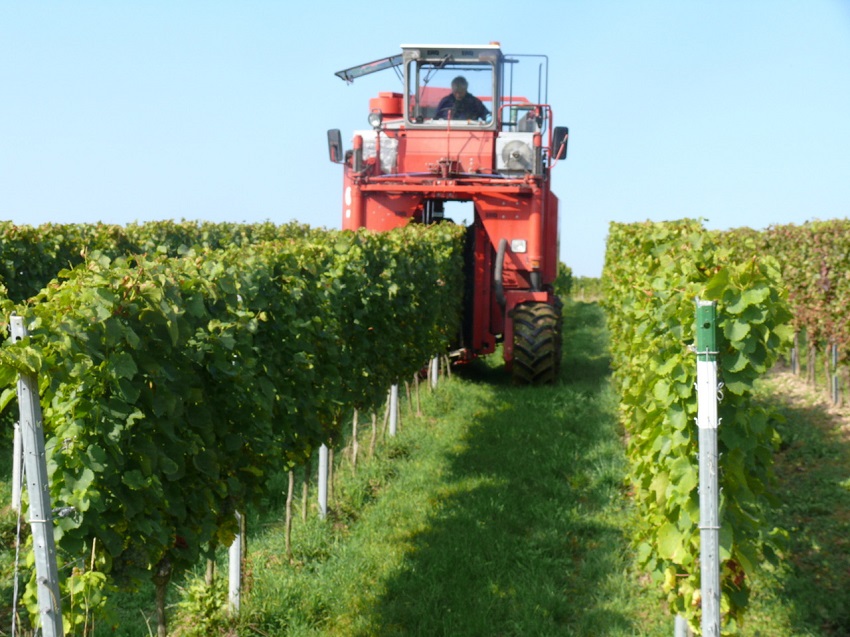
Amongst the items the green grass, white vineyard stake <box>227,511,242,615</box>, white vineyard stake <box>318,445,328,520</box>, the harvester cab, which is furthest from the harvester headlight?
white vineyard stake <box>227,511,242,615</box>

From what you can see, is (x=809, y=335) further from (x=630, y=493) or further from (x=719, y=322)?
(x=719, y=322)

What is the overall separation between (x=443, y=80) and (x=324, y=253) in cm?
599

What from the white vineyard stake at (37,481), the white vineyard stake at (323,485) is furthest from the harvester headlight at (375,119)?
the white vineyard stake at (37,481)

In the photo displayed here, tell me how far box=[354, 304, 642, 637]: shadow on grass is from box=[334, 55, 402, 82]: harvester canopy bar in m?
4.63

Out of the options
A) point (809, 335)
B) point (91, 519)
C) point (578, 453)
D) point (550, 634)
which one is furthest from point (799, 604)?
point (809, 335)

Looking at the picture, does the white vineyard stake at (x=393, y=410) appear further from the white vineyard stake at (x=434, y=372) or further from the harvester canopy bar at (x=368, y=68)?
the harvester canopy bar at (x=368, y=68)

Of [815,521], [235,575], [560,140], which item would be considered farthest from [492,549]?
[560,140]

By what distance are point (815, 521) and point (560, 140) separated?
19.4 feet

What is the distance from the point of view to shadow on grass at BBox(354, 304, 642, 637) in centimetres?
534

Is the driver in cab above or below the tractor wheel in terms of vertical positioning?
above

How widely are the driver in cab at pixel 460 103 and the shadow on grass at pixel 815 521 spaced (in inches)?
197

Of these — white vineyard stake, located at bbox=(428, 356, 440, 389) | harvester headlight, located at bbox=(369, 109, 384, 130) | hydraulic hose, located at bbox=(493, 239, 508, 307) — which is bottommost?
white vineyard stake, located at bbox=(428, 356, 440, 389)

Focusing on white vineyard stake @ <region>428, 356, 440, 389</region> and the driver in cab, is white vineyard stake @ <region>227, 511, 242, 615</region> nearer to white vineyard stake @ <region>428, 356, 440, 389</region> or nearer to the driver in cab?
white vineyard stake @ <region>428, 356, 440, 389</region>

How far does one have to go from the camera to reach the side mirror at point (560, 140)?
1170cm
